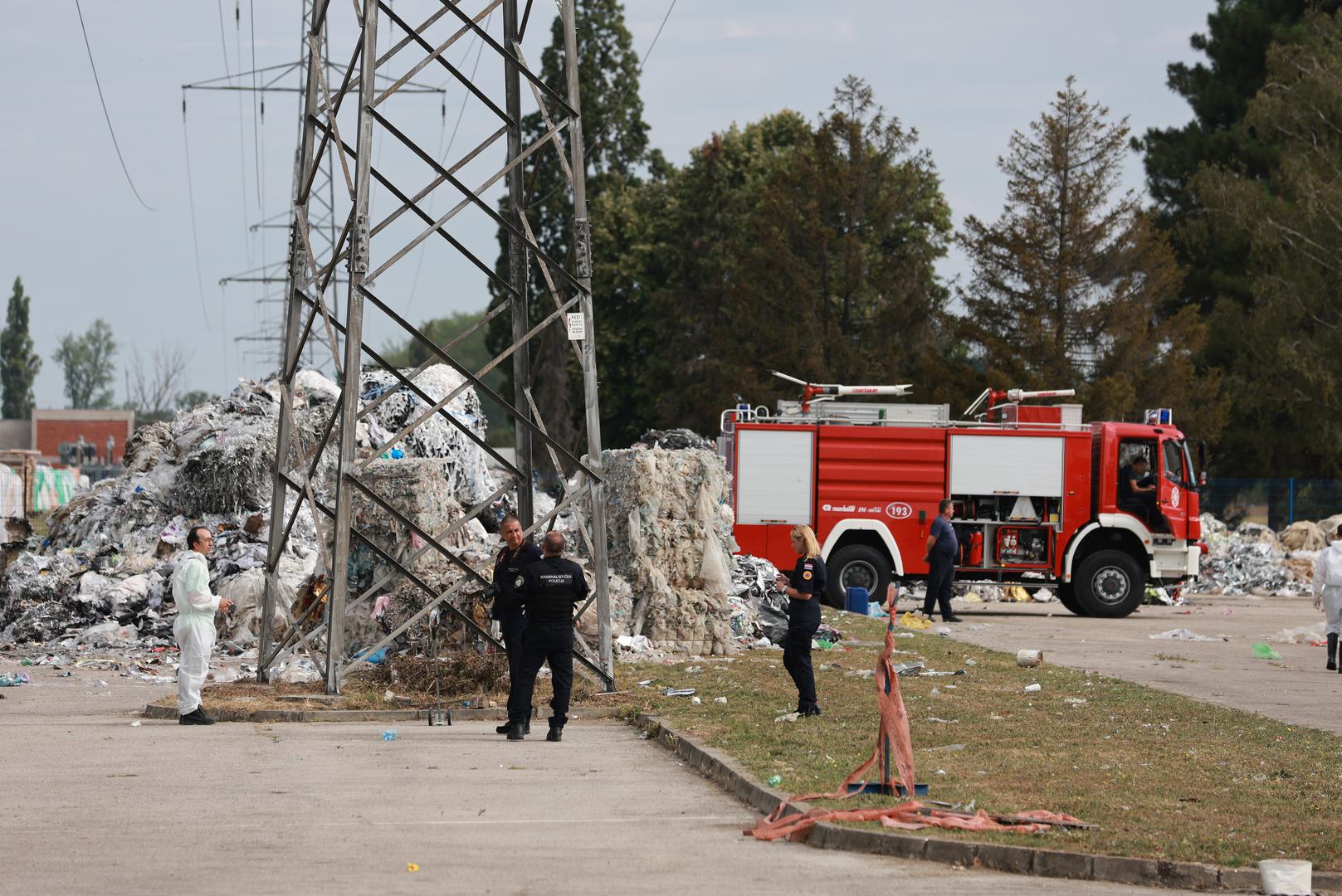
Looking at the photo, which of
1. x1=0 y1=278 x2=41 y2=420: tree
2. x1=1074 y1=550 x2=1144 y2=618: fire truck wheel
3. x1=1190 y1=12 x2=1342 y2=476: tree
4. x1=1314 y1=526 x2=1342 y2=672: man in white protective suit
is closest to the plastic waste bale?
x1=1190 y1=12 x2=1342 y2=476: tree

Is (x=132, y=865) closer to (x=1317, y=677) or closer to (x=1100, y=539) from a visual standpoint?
(x=1317, y=677)

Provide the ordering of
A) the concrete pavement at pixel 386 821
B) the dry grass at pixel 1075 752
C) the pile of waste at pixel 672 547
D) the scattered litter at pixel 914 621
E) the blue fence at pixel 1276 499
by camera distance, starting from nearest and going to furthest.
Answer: the concrete pavement at pixel 386 821 → the dry grass at pixel 1075 752 → the pile of waste at pixel 672 547 → the scattered litter at pixel 914 621 → the blue fence at pixel 1276 499

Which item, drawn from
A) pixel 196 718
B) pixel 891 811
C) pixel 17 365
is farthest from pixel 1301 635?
pixel 17 365

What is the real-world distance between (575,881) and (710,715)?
6440mm

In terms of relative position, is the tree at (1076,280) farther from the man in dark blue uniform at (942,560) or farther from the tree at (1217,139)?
the man in dark blue uniform at (942,560)

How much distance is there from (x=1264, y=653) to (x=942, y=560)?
5.95 metres

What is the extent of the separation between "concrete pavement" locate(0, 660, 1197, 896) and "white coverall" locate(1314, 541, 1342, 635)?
8494 millimetres

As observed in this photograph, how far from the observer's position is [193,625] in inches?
577

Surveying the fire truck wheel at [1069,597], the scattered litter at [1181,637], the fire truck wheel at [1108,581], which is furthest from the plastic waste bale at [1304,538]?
the scattered litter at [1181,637]

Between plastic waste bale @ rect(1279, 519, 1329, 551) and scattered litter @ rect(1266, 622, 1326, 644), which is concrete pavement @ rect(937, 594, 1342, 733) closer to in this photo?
scattered litter @ rect(1266, 622, 1326, 644)

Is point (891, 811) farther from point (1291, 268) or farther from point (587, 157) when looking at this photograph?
point (587, 157)

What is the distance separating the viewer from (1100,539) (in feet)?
94.4

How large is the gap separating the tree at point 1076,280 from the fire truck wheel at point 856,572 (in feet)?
67.2

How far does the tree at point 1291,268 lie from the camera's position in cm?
5138
